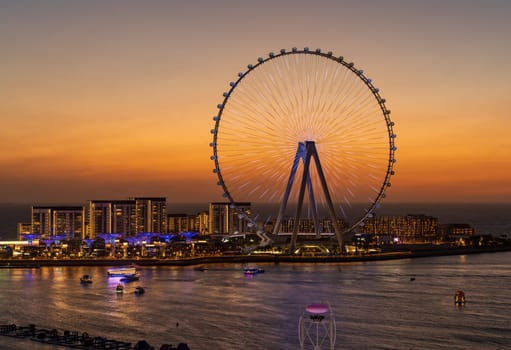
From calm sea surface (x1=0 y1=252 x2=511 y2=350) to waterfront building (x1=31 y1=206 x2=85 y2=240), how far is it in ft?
85.4

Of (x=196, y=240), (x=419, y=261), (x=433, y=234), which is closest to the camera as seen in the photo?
(x=419, y=261)

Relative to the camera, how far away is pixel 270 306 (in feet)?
89.2

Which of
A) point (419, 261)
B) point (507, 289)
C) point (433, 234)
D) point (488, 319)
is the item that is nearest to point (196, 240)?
point (419, 261)

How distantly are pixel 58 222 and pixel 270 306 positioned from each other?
4545 cm

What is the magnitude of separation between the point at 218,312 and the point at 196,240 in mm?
38226

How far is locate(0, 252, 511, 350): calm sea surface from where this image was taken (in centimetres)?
2152

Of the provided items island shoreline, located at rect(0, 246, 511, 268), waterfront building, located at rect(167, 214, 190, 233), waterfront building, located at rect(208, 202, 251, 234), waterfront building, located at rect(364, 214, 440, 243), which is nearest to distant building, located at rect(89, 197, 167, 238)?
waterfront building, located at rect(208, 202, 251, 234)

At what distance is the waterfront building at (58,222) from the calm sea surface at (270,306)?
26.0m

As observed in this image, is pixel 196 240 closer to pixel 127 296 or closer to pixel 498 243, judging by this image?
pixel 498 243

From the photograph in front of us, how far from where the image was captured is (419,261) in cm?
5022

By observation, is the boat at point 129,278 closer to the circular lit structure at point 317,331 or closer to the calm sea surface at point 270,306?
the calm sea surface at point 270,306

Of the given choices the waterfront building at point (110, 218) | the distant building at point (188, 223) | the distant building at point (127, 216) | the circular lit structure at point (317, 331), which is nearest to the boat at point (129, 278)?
the circular lit structure at point (317, 331)

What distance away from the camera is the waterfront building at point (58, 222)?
6812cm

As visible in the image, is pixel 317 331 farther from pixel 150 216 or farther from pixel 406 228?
pixel 406 228
